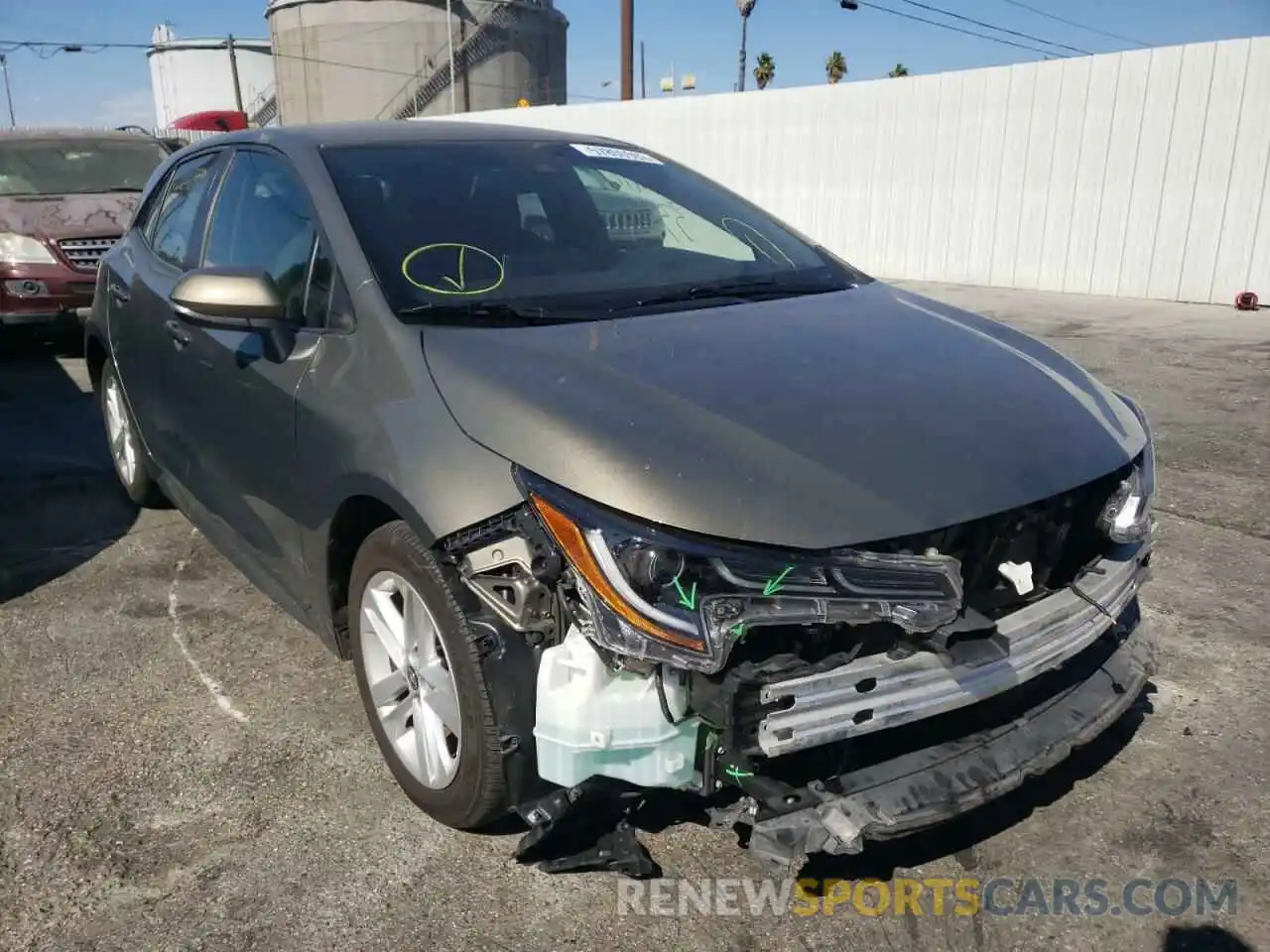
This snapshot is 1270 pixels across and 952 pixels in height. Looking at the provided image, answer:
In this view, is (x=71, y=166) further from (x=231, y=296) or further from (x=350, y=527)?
(x=350, y=527)

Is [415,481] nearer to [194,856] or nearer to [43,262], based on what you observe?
[194,856]

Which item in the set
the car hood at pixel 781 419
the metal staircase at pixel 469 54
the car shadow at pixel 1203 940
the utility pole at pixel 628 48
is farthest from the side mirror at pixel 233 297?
the metal staircase at pixel 469 54

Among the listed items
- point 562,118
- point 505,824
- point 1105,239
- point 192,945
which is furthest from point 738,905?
point 562,118

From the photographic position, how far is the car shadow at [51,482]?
4273 mm

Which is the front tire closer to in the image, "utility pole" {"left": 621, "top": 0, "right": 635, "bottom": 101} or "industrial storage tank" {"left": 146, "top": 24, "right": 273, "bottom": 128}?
"utility pole" {"left": 621, "top": 0, "right": 635, "bottom": 101}

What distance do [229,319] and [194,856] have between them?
139 centimetres

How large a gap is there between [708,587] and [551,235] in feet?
5.14

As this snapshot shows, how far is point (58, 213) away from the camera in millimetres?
7996

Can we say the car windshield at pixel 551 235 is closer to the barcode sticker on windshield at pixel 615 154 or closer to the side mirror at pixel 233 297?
the barcode sticker on windshield at pixel 615 154

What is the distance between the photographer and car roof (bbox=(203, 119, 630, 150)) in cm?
324

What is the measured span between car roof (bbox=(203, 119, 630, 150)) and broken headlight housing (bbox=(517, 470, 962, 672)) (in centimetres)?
183

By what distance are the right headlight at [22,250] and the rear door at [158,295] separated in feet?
13.1

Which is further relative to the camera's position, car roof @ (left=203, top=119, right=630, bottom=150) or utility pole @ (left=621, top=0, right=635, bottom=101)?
utility pole @ (left=621, top=0, right=635, bottom=101)

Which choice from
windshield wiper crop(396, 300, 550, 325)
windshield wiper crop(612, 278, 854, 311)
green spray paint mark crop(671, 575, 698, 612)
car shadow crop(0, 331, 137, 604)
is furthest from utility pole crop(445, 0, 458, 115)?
green spray paint mark crop(671, 575, 698, 612)
